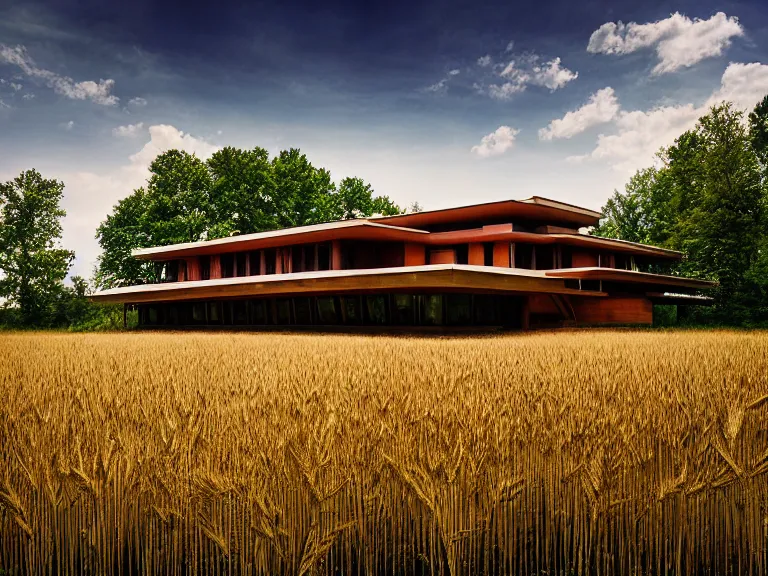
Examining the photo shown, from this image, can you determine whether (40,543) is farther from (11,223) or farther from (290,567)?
(11,223)

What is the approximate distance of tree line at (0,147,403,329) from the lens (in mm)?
43656

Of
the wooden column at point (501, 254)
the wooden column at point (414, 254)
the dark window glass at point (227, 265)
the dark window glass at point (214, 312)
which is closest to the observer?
the wooden column at point (501, 254)

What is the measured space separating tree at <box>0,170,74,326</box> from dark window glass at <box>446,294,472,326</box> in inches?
1447

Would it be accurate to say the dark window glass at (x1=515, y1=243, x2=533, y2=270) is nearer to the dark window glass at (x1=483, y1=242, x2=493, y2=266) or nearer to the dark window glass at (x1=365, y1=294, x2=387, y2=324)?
the dark window glass at (x1=483, y1=242, x2=493, y2=266)

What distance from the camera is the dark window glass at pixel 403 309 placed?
24.1 m

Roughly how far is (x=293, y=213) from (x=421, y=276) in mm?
34600

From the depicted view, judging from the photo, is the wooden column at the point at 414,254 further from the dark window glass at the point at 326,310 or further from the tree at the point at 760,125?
the tree at the point at 760,125

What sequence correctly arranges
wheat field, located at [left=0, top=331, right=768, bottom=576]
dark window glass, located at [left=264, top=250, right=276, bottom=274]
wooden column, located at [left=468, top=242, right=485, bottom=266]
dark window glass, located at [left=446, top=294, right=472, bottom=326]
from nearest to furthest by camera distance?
wheat field, located at [left=0, top=331, right=768, bottom=576]
dark window glass, located at [left=446, top=294, right=472, bottom=326]
wooden column, located at [left=468, top=242, right=485, bottom=266]
dark window glass, located at [left=264, top=250, right=276, bottom=274]

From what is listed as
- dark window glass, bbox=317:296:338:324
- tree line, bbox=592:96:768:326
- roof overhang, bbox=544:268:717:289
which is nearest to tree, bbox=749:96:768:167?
tree line, bbox=592:96:768:326

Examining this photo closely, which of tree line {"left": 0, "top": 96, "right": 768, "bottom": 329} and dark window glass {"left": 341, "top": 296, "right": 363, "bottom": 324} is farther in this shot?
tree line {"left": 0, "top": 96, "right": 768, "bottom": 329}

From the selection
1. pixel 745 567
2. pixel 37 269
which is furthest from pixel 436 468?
pixel 37 269

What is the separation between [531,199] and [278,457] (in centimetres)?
2996

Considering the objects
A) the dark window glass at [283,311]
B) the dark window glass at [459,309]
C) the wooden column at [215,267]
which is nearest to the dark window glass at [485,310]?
the dark window glass at [459,309]

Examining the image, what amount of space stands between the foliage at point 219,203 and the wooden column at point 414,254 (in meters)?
20.7
